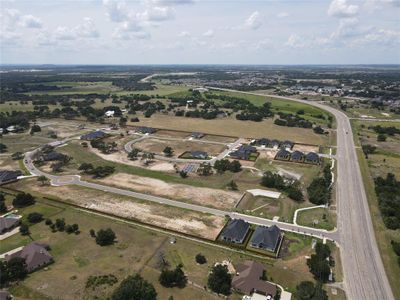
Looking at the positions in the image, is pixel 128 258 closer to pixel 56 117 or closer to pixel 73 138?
pixel 73 138

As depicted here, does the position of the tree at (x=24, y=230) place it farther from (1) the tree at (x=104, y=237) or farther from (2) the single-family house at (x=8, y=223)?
(1) the tree at (x=104, y=237)

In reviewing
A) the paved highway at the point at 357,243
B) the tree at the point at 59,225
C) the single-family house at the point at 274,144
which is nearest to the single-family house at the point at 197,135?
the single-family house at the point at 274,144

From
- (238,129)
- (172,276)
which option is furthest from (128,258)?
(238,129)

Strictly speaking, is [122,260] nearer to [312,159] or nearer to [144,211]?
[144,211]

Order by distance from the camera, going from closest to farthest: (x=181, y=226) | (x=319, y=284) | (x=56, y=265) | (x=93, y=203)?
(x=319, y=284) → (x=56, y=265) → (x=181, y=226) → (x=93, y=203)

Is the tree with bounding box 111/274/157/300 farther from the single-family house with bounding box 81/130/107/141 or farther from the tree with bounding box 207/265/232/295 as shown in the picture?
the single-family house with bounding box 81/130/107/141

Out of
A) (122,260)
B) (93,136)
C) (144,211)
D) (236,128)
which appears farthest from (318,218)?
(93,136)
